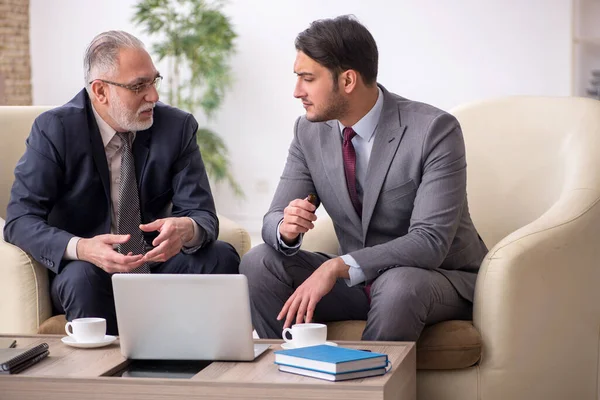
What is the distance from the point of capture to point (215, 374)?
1683 mm

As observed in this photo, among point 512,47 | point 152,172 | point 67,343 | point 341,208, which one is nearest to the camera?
point 67,343

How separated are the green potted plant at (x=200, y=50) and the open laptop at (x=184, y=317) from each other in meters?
4.46

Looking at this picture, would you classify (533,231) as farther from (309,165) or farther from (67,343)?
(67,343)

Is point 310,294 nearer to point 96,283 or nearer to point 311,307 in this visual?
point 311,307

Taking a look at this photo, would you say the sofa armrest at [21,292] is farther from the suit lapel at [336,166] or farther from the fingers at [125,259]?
the suit lapel at [336,166]

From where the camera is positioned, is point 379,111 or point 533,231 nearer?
point 533,231

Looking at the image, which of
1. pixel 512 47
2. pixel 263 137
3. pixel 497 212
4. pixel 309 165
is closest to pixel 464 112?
pixel 497 212

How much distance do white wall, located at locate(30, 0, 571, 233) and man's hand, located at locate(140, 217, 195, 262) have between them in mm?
3948

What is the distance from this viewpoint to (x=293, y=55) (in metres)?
6.51

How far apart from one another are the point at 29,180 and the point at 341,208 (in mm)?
886

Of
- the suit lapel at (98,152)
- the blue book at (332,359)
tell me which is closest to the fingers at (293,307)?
the blue book at (332,359)

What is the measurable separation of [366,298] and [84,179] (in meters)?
0.88

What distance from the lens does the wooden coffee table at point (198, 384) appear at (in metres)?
1.57

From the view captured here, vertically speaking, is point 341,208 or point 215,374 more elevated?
point 341,208
